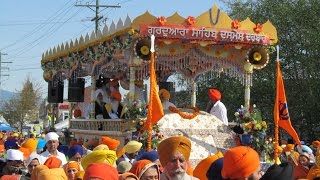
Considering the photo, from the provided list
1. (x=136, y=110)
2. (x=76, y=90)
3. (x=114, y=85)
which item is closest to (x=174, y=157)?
(x=136, y=110)

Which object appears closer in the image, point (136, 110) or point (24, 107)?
point (136, 110)

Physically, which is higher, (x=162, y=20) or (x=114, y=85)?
(x=162, y=20)

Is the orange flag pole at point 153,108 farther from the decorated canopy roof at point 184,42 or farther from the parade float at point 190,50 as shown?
the decorated canopy roof at point 184,42

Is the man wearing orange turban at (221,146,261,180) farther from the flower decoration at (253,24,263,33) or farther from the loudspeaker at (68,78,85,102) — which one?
the loudspeaker at (68,78,85,102)

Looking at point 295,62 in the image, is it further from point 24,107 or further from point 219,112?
point 24,107

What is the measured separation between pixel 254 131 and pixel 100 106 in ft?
18.3

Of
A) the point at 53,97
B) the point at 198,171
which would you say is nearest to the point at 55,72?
the point at 53,97

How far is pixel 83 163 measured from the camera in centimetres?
811

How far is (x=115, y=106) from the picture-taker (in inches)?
731

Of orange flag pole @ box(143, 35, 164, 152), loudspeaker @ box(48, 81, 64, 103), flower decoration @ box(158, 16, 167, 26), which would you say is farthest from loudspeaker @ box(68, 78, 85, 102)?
orange flag pole @ box(143, 35, 164, 152)

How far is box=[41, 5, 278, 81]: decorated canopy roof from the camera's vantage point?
1492cm

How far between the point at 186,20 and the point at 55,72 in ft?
31.9

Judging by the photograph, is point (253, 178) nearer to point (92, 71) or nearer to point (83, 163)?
point (83, 163)

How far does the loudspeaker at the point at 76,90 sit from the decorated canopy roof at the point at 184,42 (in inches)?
204
